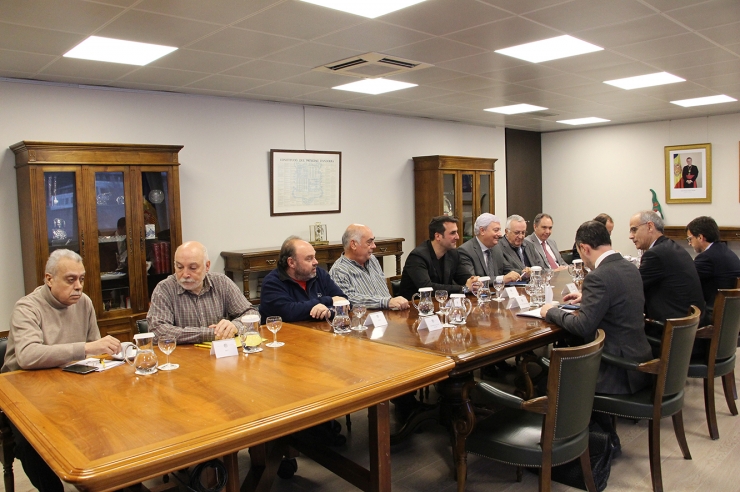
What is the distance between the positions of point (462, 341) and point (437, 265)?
67.7 inches

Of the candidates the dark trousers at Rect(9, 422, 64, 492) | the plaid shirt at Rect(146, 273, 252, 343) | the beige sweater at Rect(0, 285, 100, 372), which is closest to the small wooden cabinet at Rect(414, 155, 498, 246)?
the plaid shirt at Rect(146, 273, 252, 343)

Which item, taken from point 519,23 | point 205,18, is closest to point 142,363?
point 205,18

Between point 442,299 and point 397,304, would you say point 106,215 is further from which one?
point 442,299

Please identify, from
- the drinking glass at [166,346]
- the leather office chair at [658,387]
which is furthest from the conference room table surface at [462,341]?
the drinking glass at [166,346]

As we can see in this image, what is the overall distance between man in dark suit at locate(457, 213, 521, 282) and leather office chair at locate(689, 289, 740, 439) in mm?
1509

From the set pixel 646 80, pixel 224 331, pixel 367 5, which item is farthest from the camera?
pixel 646 80

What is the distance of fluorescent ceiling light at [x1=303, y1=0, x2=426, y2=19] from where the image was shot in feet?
10.8

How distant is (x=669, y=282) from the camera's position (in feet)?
11.6

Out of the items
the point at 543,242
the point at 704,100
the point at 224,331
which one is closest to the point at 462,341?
the point at 224,331

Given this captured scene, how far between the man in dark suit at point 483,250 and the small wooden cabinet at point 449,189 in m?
2.84

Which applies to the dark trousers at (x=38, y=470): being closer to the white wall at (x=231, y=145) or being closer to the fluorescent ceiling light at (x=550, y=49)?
the white wall at (x=231, y=145)

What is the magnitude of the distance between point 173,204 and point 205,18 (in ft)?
7.14

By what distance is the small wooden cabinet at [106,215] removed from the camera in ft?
14.9

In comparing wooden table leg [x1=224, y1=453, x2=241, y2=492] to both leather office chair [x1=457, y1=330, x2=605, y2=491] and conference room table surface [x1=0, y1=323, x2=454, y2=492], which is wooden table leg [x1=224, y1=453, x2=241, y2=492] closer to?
conference room table surface [x1=0, y1=323, x2=454, y2=492]
